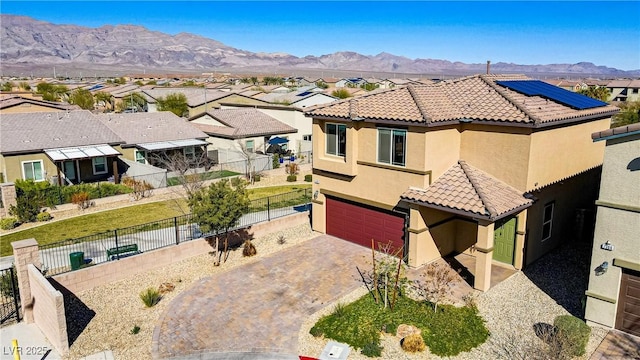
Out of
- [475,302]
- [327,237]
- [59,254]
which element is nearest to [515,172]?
[475,302]

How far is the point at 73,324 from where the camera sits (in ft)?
50.6

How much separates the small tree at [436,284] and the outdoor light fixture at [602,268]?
4.55 meters

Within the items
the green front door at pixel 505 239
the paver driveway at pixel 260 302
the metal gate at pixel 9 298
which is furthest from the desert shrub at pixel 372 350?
the metal gate at pixel 9 298

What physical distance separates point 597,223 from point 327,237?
12.2m

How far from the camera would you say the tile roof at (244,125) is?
137 ft

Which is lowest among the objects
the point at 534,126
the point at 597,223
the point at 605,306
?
the point at 605,306

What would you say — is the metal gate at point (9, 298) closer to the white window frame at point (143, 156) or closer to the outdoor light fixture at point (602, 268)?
the outdoor light fixture at point (602, 268)

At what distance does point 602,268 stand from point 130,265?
16.5 m

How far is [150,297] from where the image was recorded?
16422 mm

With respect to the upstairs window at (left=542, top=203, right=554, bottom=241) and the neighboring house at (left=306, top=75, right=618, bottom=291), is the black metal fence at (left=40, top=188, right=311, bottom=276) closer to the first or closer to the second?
the neighboring house at (left=306, top=75, right=618, bottom=291)

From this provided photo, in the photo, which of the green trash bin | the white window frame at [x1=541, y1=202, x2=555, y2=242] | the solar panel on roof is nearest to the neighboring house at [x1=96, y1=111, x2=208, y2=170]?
the green trash bin

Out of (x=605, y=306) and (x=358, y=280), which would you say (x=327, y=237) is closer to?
(x=358, y=280)

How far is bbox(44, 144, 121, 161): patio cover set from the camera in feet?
108

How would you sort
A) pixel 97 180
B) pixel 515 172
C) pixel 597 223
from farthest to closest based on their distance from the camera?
pixel 97 180
pixel 515 172
pixel 597 223
